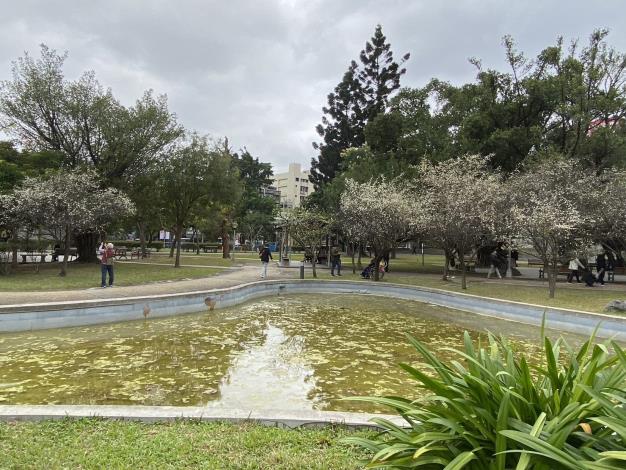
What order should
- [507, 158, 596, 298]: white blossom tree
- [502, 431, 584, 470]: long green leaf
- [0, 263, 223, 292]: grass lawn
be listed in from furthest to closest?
[507, 158, 596, 298]: white blossom tree < [0, 263, 223, 292]: grass lawn < [502, 431, 584, 470]: long green leaf

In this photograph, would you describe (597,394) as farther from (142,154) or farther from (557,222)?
(142,154)

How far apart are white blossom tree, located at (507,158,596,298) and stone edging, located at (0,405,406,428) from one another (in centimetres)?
1293

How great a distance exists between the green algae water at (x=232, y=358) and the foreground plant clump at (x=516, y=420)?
10.2 feet

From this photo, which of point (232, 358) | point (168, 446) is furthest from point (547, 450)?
point (232, 358)

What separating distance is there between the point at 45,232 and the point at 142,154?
680cm

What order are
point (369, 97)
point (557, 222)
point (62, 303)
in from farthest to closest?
point (369, 97), point (557, 222), point (62, 303)

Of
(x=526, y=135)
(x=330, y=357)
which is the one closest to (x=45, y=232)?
(x=330, y=357)

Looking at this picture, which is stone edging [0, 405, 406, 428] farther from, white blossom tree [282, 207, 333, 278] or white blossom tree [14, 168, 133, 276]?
white blossom tree [282, 207, 333, 278]

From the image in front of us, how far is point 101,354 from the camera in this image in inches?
323

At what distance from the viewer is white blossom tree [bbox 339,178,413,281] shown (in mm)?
19795

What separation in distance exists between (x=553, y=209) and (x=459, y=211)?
3.60 m

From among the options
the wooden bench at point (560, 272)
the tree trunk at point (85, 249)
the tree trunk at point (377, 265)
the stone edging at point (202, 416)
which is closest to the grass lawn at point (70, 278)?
the tree trunk at point (85, 249)

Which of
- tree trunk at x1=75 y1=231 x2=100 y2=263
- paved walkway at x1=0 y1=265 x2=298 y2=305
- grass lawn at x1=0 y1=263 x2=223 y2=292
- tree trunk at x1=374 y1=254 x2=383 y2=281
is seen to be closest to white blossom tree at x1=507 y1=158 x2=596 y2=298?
tree trunk at x1=374 y1=254 x2=383 y2=281

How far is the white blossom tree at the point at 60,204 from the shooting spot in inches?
629
